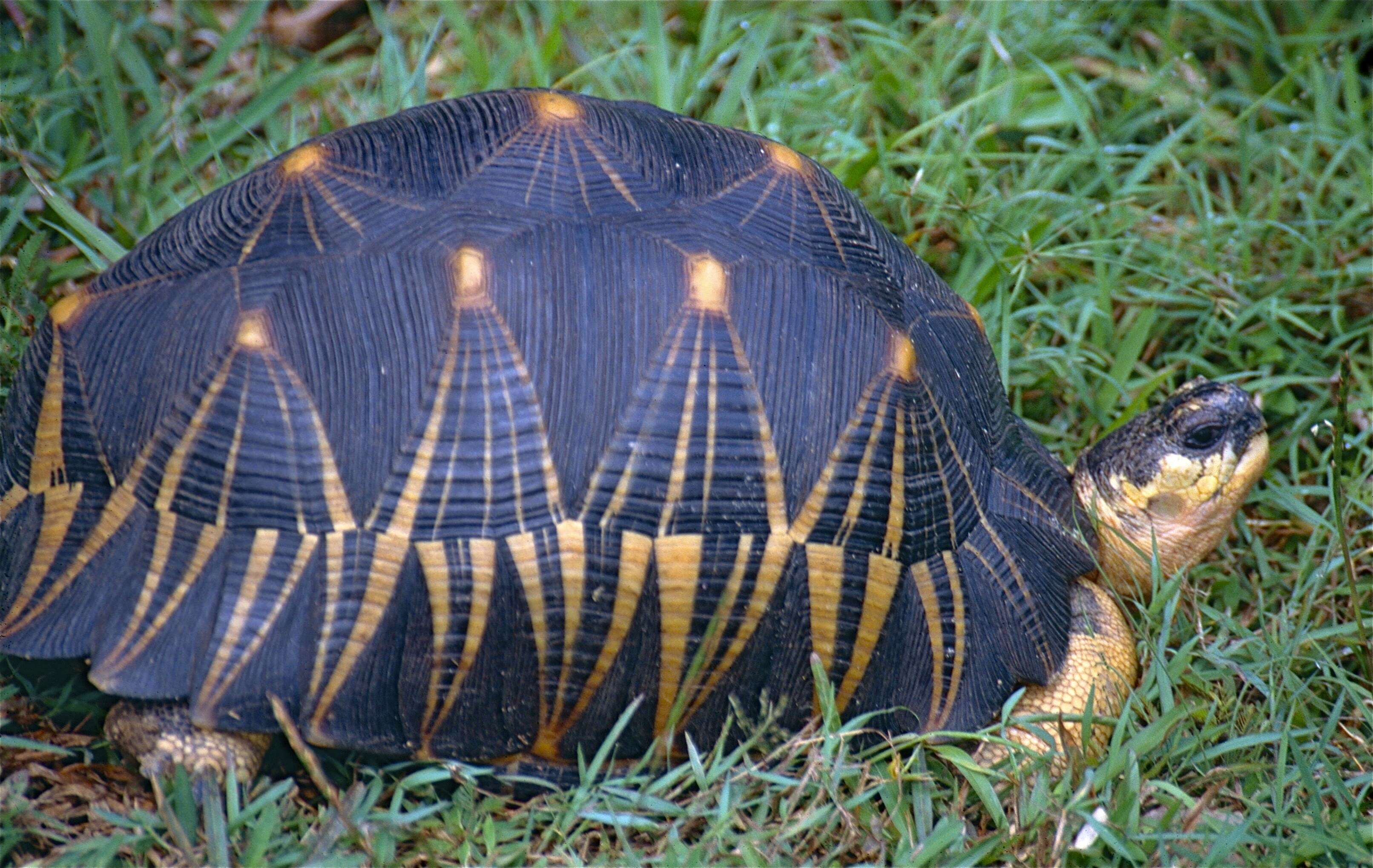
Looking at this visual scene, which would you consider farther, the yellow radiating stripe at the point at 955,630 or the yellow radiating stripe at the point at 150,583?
the yellow radiating stripe at the point at 955,630

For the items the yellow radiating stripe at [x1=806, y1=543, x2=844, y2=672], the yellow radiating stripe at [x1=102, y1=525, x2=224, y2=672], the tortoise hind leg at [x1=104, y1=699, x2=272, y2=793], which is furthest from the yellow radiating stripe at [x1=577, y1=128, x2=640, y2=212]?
the tortoise hind leg at [x1=104, y1=699, x2=272, y2=793]

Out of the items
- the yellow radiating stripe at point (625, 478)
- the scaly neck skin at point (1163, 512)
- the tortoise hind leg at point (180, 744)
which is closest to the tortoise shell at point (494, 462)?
the yellow radiating stripe at point (625, 478)

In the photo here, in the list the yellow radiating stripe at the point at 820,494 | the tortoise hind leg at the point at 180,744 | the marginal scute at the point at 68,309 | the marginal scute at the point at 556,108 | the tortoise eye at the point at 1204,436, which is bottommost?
the tortoise hind leg at the point at 180,744

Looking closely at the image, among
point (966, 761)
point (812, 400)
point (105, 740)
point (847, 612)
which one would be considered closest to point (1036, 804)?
point (966, 761)

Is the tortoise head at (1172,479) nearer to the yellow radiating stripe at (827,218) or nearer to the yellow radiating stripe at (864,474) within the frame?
the yellow radiating stripe at (864,474)

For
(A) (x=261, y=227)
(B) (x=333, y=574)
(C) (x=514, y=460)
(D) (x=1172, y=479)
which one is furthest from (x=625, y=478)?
(D) (x=1172, y=479)

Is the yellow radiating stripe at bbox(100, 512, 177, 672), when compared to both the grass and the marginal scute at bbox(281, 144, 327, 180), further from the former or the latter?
the marginal scute at bbox(281, 144, 327, 180)
